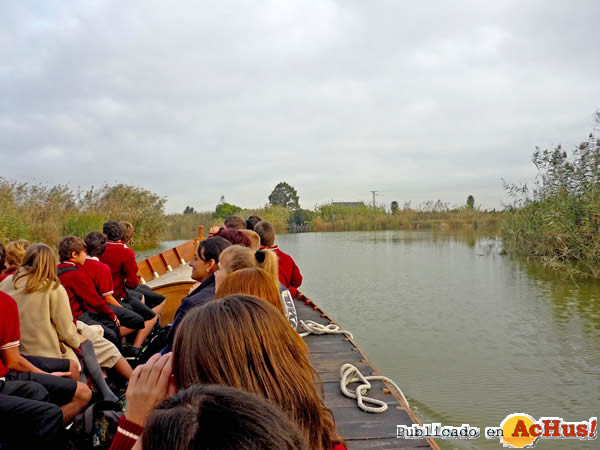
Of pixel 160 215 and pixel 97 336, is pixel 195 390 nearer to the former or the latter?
pixel 97 336

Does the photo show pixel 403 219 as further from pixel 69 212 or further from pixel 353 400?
pixel 353 400

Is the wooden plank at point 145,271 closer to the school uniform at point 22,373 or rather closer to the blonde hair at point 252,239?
the blonde hair at point 252,239

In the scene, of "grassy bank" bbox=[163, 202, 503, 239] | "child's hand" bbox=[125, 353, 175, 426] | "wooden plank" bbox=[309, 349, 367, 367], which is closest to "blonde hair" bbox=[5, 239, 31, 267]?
"wooden plank" bbox=[309, 349, 367, 367]

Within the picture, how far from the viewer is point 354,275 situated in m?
14.2

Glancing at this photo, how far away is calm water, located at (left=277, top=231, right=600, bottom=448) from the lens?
5359 millimetres

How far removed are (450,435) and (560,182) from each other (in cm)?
1253

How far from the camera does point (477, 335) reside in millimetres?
7883

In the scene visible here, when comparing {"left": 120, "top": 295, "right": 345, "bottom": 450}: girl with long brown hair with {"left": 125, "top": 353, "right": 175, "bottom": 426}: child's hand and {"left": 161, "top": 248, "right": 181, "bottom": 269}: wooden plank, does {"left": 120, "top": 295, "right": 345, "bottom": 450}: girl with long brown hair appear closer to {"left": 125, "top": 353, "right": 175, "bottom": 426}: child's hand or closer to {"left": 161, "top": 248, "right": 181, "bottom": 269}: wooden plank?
{"left": 125, "top": 353, "right": 175, "bottom": 426}: child's hand

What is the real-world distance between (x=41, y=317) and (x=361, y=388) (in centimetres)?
235

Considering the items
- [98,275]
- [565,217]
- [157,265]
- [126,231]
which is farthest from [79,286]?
[565,217]

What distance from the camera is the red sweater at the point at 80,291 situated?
4230 millimetres

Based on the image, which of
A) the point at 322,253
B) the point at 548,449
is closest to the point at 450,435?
the point at 548,449

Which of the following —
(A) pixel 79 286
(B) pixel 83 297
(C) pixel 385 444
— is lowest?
(C) pixel 385 444

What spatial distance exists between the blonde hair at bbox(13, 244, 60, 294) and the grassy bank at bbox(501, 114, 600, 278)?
1215 cm
